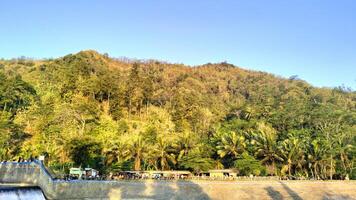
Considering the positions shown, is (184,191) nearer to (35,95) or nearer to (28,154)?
(28,154)

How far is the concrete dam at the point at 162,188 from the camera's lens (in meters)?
25.9

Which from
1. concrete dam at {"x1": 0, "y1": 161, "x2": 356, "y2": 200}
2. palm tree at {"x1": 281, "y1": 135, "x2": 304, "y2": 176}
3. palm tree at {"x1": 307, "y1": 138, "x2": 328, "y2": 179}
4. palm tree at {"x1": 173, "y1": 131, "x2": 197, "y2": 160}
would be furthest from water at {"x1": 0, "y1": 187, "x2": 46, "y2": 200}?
palm tree at {"x1": 307, "y1": 138, "x2": 328, "y2": 179}

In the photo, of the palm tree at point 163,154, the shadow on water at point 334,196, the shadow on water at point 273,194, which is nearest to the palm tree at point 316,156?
the shadow on water at point 334,196

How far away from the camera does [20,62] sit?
3273 inches

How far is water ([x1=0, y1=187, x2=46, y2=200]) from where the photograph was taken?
65.5 ft

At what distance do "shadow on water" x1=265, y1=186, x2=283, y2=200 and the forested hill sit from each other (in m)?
10.2

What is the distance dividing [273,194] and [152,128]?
20.7 meters

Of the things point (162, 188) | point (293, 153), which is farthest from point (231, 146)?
point (162, 188)

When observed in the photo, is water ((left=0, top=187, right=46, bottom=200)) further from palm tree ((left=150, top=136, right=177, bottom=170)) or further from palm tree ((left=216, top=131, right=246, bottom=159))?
palm tree ((left=216, top=131, right=246, bottom=159))

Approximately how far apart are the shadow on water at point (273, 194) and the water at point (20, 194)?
16.5m

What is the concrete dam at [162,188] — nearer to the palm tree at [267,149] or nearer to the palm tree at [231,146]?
the palm tree at [267,149]

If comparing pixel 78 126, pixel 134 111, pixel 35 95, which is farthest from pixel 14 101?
pixel 134 111

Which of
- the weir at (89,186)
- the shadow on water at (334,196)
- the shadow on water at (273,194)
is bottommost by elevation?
the shadow on water at (334,196)

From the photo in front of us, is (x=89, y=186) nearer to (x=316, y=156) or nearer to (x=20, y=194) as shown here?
(x=20, y=194)
